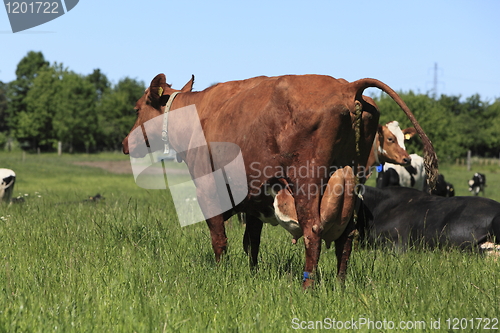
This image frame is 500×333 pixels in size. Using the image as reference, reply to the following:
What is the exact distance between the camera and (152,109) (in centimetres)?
531

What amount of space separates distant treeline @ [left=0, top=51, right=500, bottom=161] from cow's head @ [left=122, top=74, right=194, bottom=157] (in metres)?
41.1

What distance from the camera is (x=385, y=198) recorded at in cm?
763

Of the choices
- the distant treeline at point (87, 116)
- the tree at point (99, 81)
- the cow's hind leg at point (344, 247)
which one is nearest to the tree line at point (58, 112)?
the distant treeline at point (87, 116)

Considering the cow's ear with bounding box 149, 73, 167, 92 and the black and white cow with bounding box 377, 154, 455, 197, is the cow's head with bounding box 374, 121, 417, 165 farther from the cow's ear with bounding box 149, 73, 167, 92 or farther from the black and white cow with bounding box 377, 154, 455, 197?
the cow's ear with bounding box 149, 73, 167, 92

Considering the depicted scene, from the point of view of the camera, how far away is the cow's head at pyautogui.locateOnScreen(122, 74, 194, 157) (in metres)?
5.22

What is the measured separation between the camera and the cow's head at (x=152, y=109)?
5.22 metres

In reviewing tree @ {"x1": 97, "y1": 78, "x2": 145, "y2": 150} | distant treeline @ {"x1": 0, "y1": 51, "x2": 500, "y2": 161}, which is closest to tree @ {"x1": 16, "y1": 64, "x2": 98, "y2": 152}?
distant treeline @ {"x1": 0, "y1": 51, "x2": 500, "y2": 161}

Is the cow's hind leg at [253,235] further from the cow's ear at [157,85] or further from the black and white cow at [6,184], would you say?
the black and white cow at [6,184]

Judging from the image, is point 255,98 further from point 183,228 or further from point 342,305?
point 183,228

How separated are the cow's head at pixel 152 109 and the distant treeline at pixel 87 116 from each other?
4111 centimetres

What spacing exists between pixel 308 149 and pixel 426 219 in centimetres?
386

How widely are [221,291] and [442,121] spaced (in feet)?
177

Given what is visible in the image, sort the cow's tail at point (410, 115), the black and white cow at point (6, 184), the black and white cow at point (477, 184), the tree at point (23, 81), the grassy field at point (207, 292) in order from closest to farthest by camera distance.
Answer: the grassy field at point (207, 292)
the cow's tail at point (410, 115)
the black and white cow at point (6, 184)
the black and white cow at point (477, 184)
the tree at point (23, 81)

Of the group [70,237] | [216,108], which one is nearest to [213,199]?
[216,108]
